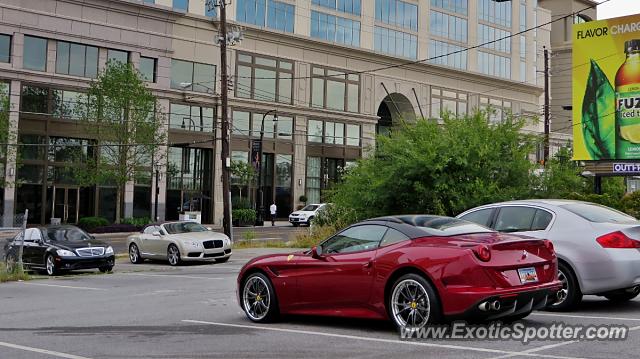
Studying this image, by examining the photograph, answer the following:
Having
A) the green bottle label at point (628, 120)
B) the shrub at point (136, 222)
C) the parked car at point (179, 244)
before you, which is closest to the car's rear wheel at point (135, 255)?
the parked car at point (179, 244)

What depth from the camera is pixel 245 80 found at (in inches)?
2213

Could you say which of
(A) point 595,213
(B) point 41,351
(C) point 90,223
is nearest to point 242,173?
(C) point 90,223

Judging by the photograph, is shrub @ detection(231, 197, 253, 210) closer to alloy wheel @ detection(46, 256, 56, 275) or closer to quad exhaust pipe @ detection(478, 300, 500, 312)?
alloy wheel @ detection(46, 256, 56, 275)

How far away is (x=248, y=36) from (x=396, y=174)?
36426mm

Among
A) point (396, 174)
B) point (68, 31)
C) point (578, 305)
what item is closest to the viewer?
point (578, 305)

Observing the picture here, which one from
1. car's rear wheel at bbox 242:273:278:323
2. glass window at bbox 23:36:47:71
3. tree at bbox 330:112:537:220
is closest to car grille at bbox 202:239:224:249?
tree at bbox 330:112:537:220

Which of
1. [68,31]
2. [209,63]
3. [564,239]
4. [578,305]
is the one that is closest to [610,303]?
[578,305]

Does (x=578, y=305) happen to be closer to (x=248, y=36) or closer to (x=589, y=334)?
(x=589, y=334)

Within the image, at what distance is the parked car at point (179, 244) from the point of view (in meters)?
22.3

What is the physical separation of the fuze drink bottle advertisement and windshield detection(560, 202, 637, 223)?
878 inches

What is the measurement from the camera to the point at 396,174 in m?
22.8

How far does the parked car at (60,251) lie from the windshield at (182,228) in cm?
326

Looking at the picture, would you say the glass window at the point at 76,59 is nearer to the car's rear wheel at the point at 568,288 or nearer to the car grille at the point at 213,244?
the car grille at the point at 213,244

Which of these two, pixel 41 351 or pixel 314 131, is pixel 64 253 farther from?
pixel 314 131
